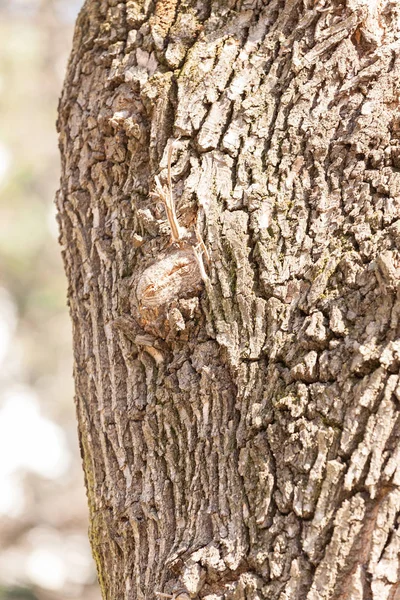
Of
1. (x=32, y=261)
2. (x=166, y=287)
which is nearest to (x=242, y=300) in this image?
(x=166, y=287)

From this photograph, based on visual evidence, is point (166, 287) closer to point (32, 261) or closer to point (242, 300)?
point (242, 300)

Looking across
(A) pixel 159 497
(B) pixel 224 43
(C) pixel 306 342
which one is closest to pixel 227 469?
(A) pixel 159 497

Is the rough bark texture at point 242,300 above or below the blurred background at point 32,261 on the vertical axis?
below

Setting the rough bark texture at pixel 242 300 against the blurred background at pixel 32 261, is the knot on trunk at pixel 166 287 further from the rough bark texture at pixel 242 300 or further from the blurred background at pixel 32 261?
the blurred background at pixel 32 261

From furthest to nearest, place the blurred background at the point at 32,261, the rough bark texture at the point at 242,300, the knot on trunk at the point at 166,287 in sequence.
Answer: the blurred background at the point at 32,261, the knot on trunk at the point at 166,287, the rough bark texture at the point at 242,300

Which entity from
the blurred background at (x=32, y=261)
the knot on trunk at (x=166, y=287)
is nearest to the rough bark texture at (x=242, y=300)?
the knot on trunk at (x=166, y=287)

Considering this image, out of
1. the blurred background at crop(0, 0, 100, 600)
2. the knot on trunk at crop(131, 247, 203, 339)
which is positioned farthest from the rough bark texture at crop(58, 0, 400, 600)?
the blurred background at crop(0, 0, 100, 600)

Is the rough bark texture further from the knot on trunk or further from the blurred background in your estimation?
the blurred background
